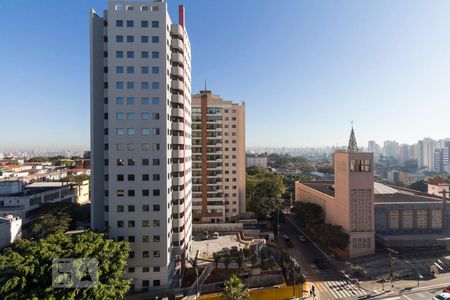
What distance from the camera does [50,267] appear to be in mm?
24078

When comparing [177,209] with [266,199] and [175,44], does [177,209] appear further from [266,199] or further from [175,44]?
[266,199]

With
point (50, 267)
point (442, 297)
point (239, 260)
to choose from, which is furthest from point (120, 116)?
point (442, 297)

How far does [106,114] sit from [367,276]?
44.5m

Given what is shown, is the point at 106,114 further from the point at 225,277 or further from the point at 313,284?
the point at 313,284

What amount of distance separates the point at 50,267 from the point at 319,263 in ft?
127

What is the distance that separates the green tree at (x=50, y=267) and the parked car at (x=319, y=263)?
100 ft

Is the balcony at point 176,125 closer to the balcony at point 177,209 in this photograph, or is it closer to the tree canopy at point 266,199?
the balcony at point 177,209

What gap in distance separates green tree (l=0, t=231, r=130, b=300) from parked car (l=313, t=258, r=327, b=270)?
30627mm

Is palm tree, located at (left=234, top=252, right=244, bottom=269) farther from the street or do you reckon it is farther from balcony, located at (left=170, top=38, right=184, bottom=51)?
balcony, located at (left=170, top=38, right=184, bottom=51)

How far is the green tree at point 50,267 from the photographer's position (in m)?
22.8

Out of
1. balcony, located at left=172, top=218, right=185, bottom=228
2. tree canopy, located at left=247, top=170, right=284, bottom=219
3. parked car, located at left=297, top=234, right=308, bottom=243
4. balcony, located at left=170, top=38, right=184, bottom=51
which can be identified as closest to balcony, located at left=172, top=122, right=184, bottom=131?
balcony, located at left=170, top=38, right=184, bottom=51

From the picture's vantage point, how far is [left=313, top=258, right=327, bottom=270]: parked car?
139 ft

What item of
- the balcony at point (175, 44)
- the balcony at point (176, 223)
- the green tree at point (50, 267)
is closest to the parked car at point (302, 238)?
the balcony at point (176, 223)

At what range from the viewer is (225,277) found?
35375 mm
